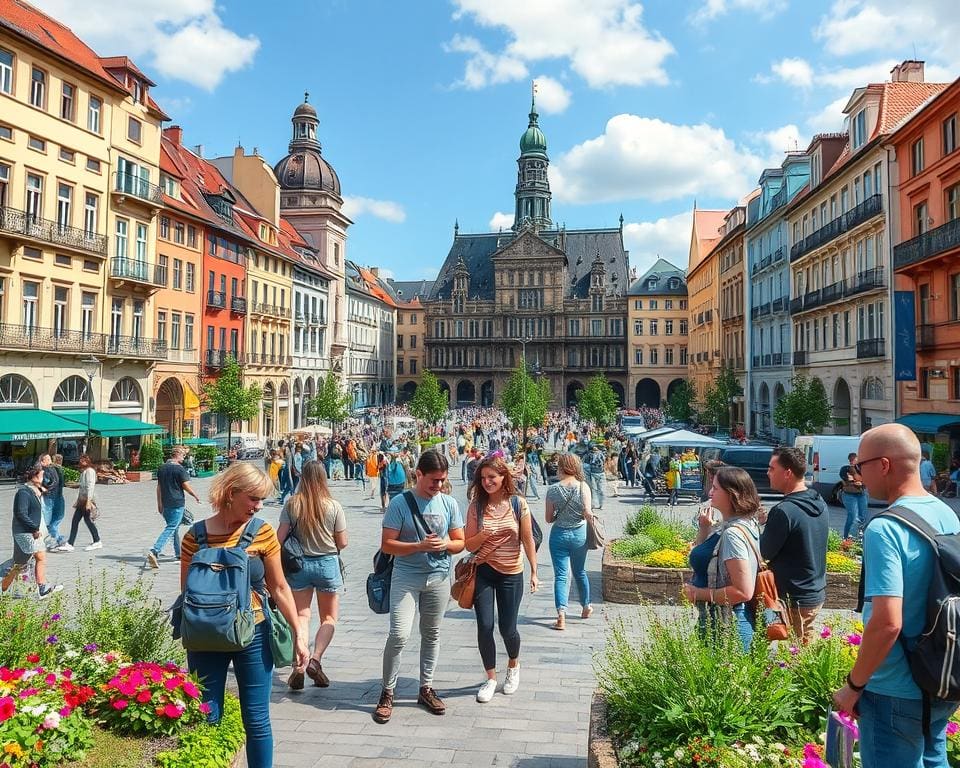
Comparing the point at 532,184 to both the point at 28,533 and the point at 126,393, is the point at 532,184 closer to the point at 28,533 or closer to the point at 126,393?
the point at 126,393

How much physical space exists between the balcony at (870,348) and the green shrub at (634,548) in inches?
908

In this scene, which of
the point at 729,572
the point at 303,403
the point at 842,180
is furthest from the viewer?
the point at 303,403

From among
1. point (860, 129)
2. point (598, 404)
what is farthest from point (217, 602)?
point (598, 404)

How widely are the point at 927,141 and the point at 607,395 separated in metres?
33.9

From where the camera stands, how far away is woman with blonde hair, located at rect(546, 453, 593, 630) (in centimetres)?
829

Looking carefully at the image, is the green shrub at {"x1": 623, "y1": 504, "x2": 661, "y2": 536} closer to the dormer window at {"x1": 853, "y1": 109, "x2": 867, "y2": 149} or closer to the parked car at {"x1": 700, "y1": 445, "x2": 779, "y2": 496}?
the parked car at {"x1": 700, "y1": 445, "x2": 779, "y2": 496}

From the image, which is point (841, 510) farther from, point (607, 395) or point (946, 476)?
point (607, 395)

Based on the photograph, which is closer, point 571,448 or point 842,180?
point 842,180

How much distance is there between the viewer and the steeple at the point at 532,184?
101 meters

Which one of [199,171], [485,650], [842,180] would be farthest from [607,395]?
[485,650]

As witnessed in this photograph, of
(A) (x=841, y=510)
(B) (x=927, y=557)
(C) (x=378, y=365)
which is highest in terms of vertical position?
(C) (x=378, y=365)

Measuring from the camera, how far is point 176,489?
482 inches

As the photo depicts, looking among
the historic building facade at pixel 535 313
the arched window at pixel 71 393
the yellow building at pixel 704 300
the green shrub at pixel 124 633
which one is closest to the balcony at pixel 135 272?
the arched window at pixel 71 393

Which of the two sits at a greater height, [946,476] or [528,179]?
[528,179]
